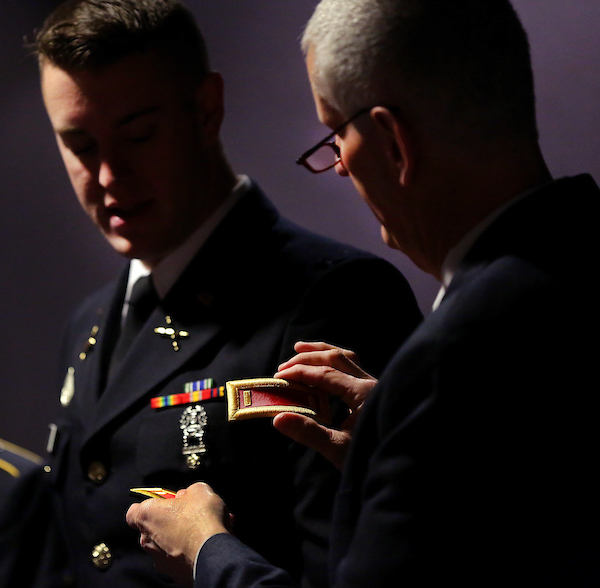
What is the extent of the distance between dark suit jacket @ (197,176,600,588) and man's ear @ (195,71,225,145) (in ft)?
2.42

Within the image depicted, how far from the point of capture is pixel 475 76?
0.85m

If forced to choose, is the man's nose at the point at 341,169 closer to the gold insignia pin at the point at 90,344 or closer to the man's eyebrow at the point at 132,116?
the man's eyebrow at the point at 132,116

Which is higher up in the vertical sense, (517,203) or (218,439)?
(517,203)

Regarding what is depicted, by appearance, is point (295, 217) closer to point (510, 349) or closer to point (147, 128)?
point (147, 128)

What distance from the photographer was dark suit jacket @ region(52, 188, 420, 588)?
1.14 metres

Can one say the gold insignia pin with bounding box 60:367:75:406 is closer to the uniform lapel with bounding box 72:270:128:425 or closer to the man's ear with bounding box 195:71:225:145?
the uniform lapel with bounding box 72:270:128:425

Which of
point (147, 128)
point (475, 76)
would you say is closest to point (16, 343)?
point (147, 128)

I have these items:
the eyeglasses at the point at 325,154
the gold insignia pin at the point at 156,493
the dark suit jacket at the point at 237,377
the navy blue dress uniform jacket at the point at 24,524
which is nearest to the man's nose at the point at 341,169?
the eyeglasses at the point at 325,154

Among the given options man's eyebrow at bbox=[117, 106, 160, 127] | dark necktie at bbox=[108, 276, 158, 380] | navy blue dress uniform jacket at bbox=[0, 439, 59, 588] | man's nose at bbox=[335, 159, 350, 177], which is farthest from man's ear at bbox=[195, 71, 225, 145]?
navy blue dress uniform jacket at bbox=[0, 439, 59, 588]

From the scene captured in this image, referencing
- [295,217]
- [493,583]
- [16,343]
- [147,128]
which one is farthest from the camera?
[16,343]

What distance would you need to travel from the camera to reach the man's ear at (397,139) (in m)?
0.86

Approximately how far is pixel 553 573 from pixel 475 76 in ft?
1.66

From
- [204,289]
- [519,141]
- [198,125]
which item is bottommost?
[204,289]

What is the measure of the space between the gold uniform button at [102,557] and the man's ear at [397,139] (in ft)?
2.48
